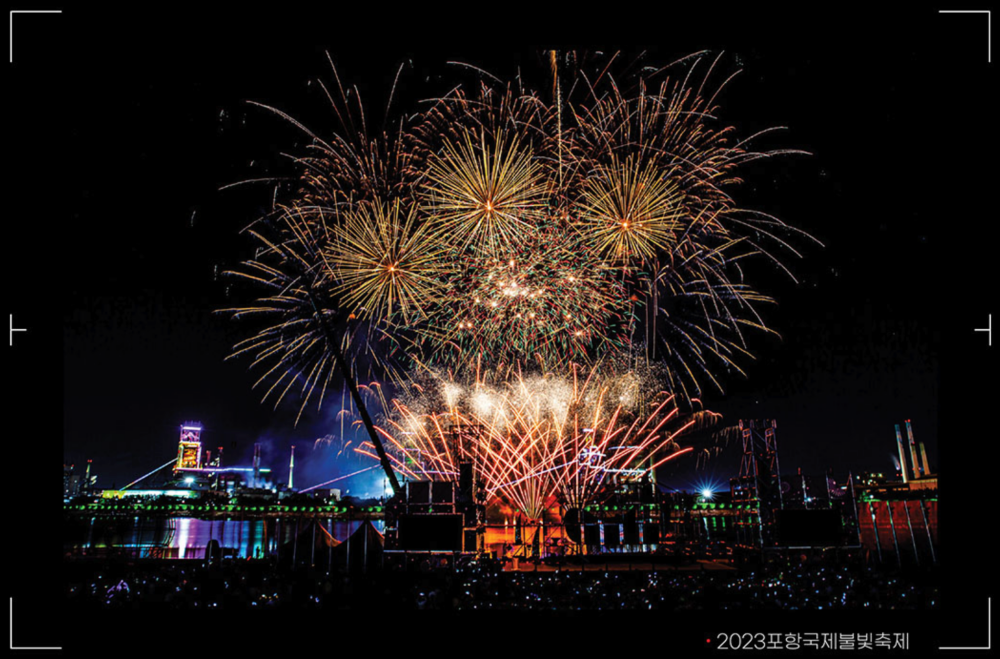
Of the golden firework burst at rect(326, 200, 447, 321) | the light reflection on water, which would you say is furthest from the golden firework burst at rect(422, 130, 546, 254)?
the light reflection on water

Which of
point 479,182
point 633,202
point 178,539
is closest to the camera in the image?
point 479,182

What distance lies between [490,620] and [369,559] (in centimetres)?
518

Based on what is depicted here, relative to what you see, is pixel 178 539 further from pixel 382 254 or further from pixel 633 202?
pixel 633 202

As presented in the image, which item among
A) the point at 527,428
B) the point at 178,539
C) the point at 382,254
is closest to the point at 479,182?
the point at 382,254

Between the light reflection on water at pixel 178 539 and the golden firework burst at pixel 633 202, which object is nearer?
the golden firework burst at pixel 633 202

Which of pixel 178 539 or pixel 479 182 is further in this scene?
pixel 178 539

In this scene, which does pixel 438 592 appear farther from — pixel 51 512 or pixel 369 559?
pixel 51 512

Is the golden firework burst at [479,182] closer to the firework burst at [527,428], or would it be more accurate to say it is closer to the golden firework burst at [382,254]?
the golden firework burst at [382,254]

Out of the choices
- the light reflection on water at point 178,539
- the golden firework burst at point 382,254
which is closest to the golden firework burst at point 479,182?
the golden firework burst at point 382,254

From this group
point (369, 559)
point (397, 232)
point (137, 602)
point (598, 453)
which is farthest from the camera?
point (598, 453)

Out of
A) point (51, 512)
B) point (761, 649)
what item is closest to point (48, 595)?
point (51, 512)

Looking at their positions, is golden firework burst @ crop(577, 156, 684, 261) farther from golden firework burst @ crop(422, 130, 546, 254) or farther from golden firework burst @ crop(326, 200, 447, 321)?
golden firework burst @ crop(326, 200, 447, 321)

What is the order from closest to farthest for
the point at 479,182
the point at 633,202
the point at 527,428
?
1. the point at 479,182
2. the point at 633,202
3. the point at 527,428

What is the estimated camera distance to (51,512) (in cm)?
739
